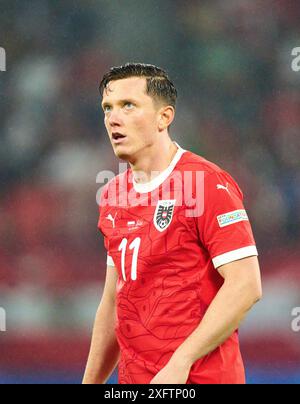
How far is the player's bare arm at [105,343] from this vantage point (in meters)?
2.33

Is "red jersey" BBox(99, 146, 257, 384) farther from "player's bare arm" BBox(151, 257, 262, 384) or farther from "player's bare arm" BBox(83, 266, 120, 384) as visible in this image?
"player's bare arm" BBox(83, 266, 120, 384)

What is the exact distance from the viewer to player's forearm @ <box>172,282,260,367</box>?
1.85 metres

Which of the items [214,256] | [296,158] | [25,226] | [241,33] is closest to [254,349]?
[296,158]

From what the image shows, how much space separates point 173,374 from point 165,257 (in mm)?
351

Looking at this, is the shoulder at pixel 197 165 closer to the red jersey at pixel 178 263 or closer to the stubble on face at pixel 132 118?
the red jersey at pixel 178 263

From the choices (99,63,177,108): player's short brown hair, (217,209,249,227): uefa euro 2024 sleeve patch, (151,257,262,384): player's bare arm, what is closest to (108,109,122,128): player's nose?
(99,63,177,108): player's short brown hair

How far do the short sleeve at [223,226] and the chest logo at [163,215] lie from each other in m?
0.10

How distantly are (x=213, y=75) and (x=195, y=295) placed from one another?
11.6ft

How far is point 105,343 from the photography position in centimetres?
235

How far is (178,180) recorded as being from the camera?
2.11 meters

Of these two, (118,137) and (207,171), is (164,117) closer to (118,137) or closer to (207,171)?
(118,137)

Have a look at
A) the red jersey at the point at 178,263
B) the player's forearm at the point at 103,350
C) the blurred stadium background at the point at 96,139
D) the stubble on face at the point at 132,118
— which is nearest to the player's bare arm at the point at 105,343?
the player's forearm at the point at 103,350

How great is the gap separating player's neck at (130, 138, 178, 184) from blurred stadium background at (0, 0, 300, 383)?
2.82m
